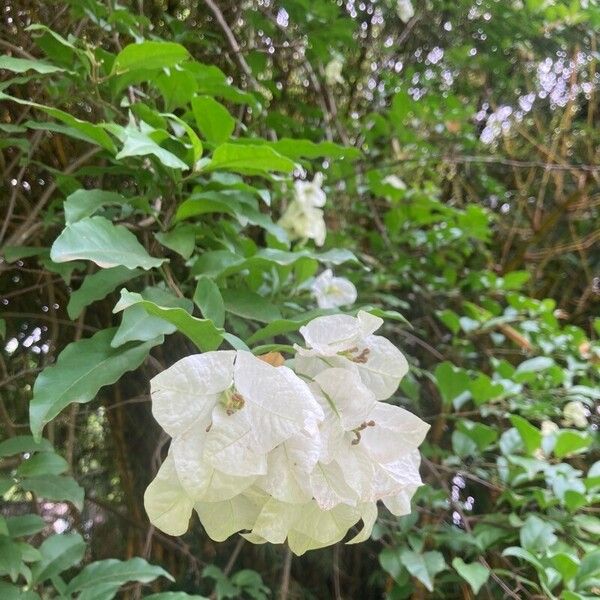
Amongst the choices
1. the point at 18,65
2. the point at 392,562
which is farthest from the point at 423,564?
the point at 18,65

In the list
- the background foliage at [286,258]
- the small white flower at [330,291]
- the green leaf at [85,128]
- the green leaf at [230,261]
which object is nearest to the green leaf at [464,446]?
the background foliage at [286,258]

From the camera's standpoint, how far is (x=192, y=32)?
3.43 feet

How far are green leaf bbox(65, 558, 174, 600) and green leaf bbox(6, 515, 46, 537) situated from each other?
0.09 metres

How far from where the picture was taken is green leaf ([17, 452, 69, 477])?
63cm

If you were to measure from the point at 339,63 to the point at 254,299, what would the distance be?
2.90 ft

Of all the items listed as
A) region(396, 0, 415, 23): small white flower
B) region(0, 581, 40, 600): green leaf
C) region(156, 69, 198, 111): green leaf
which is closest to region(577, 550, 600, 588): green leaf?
region(0, 581, 40, 600): green leaf

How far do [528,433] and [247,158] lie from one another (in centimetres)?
69

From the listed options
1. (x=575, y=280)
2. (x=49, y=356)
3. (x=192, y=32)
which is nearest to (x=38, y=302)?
(x=49, y=356)

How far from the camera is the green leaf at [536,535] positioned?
2.96ft

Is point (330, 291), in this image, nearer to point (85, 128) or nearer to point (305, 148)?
point (305, 148)

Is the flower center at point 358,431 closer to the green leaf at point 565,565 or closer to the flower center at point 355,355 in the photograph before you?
the flower center at point 355,355

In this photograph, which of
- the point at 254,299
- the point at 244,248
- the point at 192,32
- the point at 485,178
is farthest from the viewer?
the point at 485,178

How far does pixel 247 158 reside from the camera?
0.59 m

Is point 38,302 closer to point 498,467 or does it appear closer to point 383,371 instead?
point 383,371
